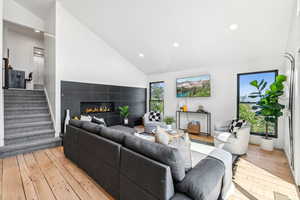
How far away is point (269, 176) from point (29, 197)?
3.63 meters

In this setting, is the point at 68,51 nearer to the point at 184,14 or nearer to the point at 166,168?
the point at 184,14

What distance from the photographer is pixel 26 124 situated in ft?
11.6

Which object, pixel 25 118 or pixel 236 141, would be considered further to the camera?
pixel 25 118

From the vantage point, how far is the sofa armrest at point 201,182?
1095 millimetres

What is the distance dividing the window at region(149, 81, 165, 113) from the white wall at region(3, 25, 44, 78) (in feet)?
18.6

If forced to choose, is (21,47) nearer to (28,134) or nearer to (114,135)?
(28,134)

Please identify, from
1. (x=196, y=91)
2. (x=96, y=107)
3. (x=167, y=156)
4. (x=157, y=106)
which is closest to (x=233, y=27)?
(x=196, y=91)

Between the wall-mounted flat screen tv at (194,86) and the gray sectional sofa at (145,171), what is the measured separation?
11.8 feet

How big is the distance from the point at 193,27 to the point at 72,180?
13.5ft

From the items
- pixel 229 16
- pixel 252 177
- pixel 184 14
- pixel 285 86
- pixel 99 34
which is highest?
pixel 99 34

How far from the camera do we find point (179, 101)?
555 centimetres

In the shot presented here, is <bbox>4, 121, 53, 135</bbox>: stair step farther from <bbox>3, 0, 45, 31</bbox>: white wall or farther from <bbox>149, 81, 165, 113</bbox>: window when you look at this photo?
<bbox>149, 81, 165, 113</bbox>: window

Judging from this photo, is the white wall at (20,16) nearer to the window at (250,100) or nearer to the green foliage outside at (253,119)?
the window at (250,100)

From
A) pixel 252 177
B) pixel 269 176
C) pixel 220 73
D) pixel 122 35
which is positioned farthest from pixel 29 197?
pixel 220 73
